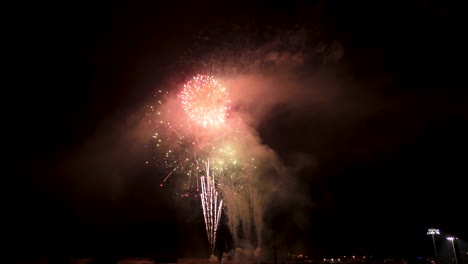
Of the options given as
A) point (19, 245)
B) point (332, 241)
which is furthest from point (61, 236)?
point (332, 241)

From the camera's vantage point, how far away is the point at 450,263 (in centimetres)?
6191

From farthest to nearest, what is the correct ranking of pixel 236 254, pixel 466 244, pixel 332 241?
pixel 332 241, pixel 466 244, pixel 236 254

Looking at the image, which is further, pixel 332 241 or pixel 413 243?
pixel 332 241

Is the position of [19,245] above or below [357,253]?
above

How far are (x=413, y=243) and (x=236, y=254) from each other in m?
35.0

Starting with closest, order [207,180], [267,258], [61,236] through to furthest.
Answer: [207,180]
[61,236]
[267,258]

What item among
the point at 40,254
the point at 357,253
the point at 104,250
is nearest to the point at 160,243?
the point at 104,250

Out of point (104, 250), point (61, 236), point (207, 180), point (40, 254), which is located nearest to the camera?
point (207, 180)

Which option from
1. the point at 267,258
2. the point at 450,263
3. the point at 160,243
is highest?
the point at 160,243

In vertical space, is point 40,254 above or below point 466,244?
above

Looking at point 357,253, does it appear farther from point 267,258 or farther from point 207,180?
point 207,180

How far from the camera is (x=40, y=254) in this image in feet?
93.2

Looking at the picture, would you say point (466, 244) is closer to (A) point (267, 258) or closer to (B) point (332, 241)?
(B) point (332, 241)

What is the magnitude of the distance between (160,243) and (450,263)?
54.8 m
